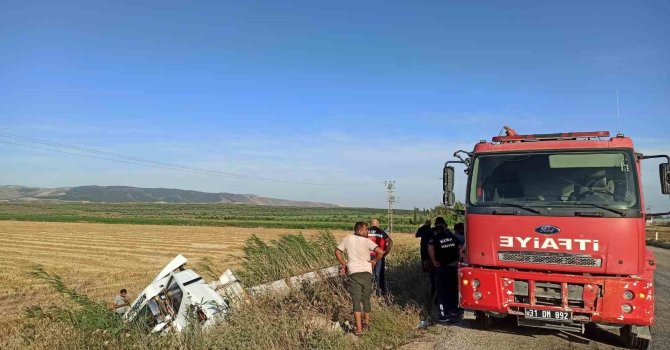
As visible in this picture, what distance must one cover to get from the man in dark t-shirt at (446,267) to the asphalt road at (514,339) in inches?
19.5

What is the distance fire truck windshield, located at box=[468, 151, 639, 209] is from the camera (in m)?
6.55

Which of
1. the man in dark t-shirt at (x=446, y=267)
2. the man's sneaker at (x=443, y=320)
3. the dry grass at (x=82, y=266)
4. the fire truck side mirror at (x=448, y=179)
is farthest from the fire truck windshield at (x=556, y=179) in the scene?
the dry grass at (x=82, y=266)

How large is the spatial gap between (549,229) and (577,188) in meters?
0.75

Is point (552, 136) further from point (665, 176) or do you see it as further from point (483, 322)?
point (483, 322)

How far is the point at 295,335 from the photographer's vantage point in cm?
618

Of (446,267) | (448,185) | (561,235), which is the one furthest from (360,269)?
(561,235)

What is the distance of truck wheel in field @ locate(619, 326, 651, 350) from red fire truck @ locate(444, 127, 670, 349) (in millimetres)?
14

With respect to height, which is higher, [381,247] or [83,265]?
[381,247]

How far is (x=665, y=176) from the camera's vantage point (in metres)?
6.71

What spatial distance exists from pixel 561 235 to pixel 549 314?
3.49 feet

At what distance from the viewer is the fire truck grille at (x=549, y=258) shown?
642 cm

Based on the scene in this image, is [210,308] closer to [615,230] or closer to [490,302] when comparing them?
[490,302]

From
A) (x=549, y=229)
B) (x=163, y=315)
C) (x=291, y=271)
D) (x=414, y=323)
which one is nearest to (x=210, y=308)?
A: (x=163, y=315)

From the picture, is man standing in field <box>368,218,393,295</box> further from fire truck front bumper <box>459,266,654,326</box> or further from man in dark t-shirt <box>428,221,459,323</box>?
fire truck front bumper <box>459,266,654,326</box>
